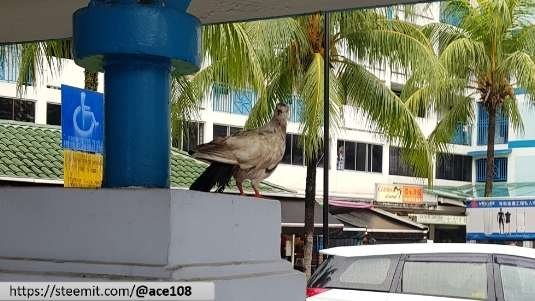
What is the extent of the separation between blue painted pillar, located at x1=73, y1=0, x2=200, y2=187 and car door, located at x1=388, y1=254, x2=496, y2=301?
19.6 feet

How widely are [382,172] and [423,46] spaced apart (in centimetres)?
2159

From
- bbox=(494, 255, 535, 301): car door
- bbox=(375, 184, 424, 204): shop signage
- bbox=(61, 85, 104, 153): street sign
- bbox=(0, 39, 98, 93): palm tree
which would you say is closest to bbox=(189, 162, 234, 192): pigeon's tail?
bbox=(494, 255, 535, 301): car door

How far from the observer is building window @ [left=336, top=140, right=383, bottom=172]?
36188 millimetres

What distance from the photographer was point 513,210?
22.0 meters

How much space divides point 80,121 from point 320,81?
7458 mm

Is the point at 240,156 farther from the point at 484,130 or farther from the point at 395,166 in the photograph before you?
the point at 484,130

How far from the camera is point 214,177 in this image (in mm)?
3477

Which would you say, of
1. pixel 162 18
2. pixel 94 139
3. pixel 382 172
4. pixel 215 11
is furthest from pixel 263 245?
pixel 382 172

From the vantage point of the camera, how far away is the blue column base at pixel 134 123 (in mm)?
2805

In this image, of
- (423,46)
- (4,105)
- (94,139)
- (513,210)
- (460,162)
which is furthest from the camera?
(460,162)

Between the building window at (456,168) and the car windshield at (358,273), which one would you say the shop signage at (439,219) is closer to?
the building window at (456,168)

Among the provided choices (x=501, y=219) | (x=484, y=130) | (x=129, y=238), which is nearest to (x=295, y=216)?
(x=501, y=219)

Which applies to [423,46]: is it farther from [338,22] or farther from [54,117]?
[54,117]

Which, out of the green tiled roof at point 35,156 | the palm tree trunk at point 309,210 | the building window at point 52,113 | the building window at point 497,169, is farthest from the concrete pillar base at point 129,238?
the building window at point 497,169
